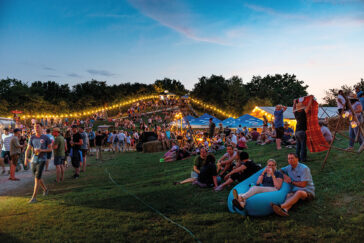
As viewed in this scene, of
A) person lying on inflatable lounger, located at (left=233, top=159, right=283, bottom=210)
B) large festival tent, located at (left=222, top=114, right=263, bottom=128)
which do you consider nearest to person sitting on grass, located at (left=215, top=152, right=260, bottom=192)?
person lying on inflatable lounger, located at (left=233, top=159, right=283, bottom=210)

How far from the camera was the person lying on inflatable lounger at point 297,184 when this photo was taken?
457cm

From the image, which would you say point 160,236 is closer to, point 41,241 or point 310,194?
point 41,241

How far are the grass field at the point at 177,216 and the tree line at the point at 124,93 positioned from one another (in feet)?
147

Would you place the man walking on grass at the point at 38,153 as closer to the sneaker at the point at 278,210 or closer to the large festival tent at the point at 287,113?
the sneaker at the point at 278,210

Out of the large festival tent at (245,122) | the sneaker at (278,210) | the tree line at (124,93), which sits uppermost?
the tree line at (124,93)

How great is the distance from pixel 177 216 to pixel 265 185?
6.21 ft

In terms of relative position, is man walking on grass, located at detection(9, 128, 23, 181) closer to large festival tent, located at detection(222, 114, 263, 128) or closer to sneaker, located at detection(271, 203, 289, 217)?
sneaker, located at detection(271, 203, 289, 217)

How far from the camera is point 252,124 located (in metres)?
20.3

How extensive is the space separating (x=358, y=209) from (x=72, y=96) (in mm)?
67702

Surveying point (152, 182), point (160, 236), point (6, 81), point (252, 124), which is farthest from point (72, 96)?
point (160, 236)

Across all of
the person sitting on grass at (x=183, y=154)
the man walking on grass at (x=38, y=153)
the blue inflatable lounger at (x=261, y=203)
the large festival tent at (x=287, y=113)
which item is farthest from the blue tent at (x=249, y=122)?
the man walking on grass at (x=38, y=153)

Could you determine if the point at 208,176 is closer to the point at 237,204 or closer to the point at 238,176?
the point at 238,176

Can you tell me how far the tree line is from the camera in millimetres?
51625

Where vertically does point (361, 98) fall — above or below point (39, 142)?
above
